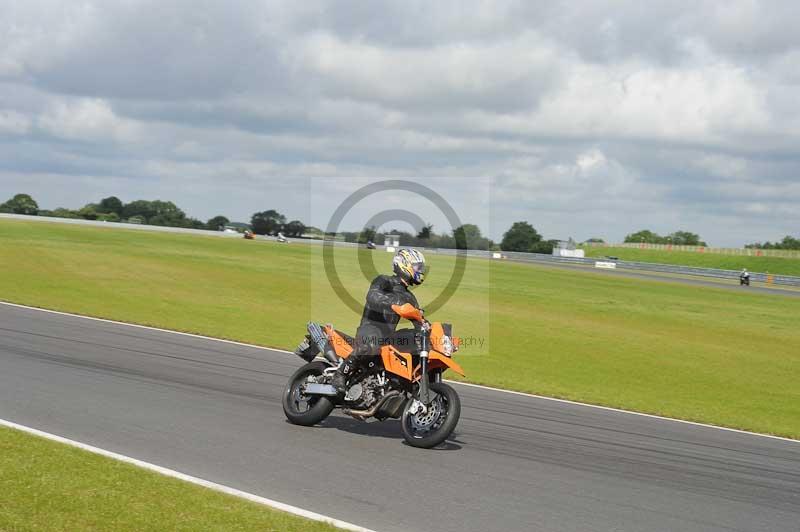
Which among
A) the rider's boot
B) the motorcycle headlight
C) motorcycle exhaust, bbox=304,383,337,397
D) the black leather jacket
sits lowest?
motorcycle exhaust, bbox=304,383,337,397

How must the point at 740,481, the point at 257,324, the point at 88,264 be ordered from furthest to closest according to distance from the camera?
the point at 88,264
the point at 257,324
the point at 740,481

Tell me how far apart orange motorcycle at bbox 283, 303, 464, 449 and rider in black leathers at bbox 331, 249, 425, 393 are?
10 centimetres

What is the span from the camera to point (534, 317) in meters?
32.3

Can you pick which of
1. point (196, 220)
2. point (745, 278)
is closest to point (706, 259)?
point (745, 278)

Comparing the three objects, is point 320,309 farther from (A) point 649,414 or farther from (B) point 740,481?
(B) point 740,481

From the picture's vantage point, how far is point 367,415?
31.7 feet

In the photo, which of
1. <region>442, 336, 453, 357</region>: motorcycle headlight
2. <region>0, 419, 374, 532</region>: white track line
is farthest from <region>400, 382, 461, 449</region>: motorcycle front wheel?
<region>0, 419, 374, 532</region>: white track line

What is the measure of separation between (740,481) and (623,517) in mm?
2568

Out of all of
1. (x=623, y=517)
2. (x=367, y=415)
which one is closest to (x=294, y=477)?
(x=367, y=415)

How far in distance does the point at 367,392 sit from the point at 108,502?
13.4 feet

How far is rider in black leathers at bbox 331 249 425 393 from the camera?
381 inches

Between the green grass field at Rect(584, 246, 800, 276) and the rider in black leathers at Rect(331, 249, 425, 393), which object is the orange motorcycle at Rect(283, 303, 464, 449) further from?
the green grass field at Rect(584, 246, 800, 276)

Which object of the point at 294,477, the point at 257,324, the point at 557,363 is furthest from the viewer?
the point at 257,324

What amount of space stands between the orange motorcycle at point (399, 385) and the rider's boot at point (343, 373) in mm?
61
